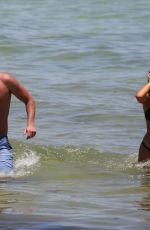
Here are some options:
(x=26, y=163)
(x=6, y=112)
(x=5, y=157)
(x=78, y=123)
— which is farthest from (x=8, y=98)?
(x=78, y=123)

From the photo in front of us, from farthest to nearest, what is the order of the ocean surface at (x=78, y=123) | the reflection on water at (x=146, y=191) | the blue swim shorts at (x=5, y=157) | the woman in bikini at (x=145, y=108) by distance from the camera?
the woman in bikini at (x=145, y=108)
the blue swim shorts at (x=5, y=157)
the reflection on water at (x=146, y=191)
the ocean surface at (x=78, y=123)

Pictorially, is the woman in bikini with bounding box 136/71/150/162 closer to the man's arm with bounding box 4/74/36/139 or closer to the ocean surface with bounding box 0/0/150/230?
the ocean surface with bounding box 0/0/150/230

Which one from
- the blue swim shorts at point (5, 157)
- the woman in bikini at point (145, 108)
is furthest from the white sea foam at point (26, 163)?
the woman in bikini at point (145, 108)

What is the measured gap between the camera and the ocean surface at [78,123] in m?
5.89

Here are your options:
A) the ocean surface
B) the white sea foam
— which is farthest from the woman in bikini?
the white sea foam

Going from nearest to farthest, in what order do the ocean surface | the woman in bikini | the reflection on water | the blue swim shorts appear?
the ocean surface → the reflection on water → the blue swim shorts → the woman in bikini

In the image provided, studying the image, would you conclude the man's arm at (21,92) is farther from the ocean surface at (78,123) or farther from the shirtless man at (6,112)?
the ocean surface at (78,123)

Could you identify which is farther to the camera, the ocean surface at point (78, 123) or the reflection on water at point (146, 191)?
the reflection on water at point (146, 191)

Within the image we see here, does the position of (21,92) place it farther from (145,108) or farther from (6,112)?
(145,108)

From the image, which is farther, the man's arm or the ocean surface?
the man's arm

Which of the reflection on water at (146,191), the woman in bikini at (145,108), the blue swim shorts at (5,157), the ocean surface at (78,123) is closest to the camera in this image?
the ocean surface at (78,123)

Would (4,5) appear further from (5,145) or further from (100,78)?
(5,145)

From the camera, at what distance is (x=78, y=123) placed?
414 inches

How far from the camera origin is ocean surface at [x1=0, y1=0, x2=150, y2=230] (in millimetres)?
5891
